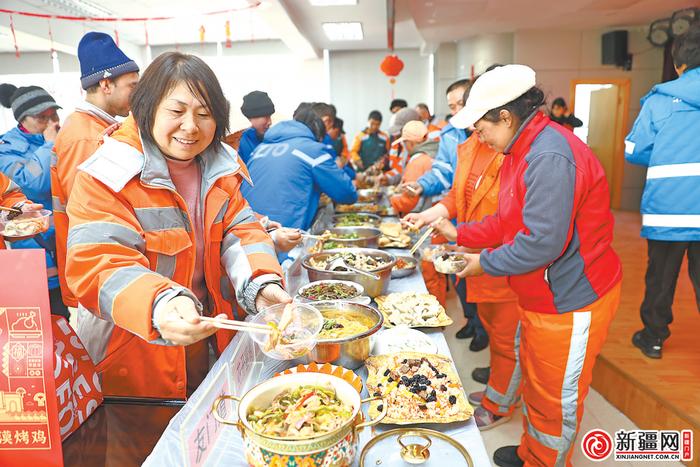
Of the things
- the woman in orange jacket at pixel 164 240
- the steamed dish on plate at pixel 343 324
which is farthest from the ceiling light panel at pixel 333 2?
the steamed dish on plate at pixel 343 324

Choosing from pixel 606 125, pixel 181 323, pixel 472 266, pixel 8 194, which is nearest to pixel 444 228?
pixel 472 266

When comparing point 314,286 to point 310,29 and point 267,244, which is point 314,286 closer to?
point 267,244

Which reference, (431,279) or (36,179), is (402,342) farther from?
(36,179)

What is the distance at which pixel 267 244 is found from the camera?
4.60 feet

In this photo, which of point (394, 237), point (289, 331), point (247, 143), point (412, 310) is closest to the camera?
point (289, 331)

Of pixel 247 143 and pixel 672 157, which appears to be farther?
pixel 247 143

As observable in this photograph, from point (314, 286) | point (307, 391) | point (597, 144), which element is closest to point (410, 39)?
point (597, 144)

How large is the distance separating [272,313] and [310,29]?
7.17 meters

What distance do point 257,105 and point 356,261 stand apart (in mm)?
1812

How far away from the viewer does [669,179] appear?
2.51 m

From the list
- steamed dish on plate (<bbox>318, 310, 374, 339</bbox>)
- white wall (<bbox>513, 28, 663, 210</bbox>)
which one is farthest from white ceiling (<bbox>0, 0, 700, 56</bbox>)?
steamed dish on plate (<bbox>318, 310, 374, 339</bbox>)

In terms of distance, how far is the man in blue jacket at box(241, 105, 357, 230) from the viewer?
278 centimetres

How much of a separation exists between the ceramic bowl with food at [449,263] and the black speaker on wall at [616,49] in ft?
23.8

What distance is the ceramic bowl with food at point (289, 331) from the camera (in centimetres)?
106
